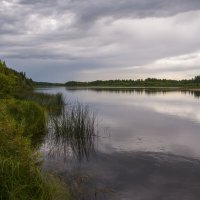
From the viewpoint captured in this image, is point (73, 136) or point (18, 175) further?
point (73, 136)

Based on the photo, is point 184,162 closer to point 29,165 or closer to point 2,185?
point 29,165

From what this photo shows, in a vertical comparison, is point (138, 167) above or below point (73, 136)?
below

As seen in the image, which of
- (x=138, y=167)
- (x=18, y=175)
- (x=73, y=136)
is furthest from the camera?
(x=73, y=136)

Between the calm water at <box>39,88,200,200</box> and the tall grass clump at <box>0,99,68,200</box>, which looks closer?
the tall grass clump at <box>0,99,68,200</box>

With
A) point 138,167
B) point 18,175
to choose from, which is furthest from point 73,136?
point 18,175

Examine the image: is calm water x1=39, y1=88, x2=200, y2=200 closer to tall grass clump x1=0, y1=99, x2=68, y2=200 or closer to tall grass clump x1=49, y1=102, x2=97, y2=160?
tall grass clump x1=49, y1=102, x2=97, y2=160

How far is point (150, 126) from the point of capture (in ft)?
67.1

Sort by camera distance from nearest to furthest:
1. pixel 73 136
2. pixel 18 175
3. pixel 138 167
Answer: pixel 18 175
pixel 138 167
pixel 73 136

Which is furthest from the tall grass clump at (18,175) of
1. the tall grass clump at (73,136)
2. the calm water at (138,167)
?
the tall grass clump at (73,136)

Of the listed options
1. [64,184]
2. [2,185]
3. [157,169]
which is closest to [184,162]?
[157,169]

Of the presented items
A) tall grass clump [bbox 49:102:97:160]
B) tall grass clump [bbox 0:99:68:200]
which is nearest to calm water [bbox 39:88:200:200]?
tall grass clump [bbox 49:102:97:160]

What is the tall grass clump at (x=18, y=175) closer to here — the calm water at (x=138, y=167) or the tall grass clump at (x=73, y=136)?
the calm water at (x=138, y=167)

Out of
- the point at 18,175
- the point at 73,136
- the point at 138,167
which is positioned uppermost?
the point at 18,175

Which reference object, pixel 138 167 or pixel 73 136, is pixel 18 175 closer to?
pixel 138 167
